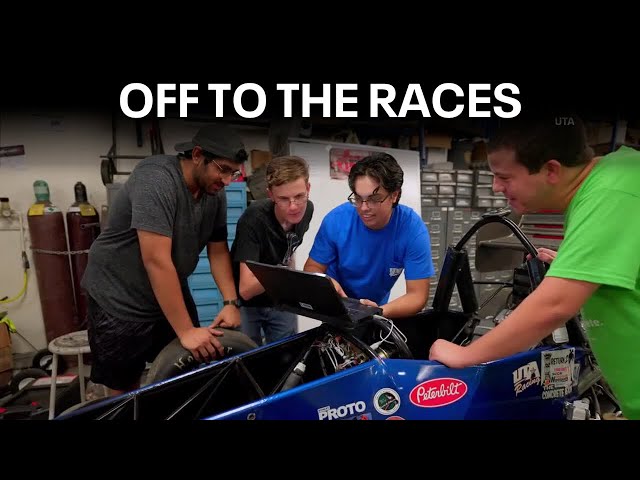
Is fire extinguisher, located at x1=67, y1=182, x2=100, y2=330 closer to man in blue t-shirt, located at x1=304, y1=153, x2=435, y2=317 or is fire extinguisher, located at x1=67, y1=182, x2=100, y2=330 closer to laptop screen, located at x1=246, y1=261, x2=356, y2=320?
man in blue t-shirt, located at x1=304, y1=153, x2=435, y2=317

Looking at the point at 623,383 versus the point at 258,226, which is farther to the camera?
the point at 258,226

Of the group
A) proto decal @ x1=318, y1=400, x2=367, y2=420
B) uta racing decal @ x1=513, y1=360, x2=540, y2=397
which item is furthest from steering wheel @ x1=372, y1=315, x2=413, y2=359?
uta racing decal @ x1=513, y1=360, x2=540, y2=397

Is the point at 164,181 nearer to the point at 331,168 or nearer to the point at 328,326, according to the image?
the point at 328,326

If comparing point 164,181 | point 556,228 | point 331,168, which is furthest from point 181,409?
point 331,168

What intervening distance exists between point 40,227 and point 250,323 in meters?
2.19

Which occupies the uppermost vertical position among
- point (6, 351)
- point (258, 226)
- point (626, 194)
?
point (626, 194)

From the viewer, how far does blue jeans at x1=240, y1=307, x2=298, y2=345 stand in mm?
2191

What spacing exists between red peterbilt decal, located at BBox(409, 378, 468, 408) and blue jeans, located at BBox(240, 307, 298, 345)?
121cm

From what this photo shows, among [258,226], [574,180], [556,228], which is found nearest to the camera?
[574,180]

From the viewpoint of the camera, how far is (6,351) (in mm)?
2986

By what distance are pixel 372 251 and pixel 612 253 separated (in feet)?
3.46

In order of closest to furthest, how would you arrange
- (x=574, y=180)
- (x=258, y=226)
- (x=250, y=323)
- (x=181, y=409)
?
(x=574, y=180) < (x=181, y=409) < (x=258, y=226) < (x=250, y=323)

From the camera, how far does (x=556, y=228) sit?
2.01 metres

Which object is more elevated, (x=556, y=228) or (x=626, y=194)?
(x=626, y=194)
